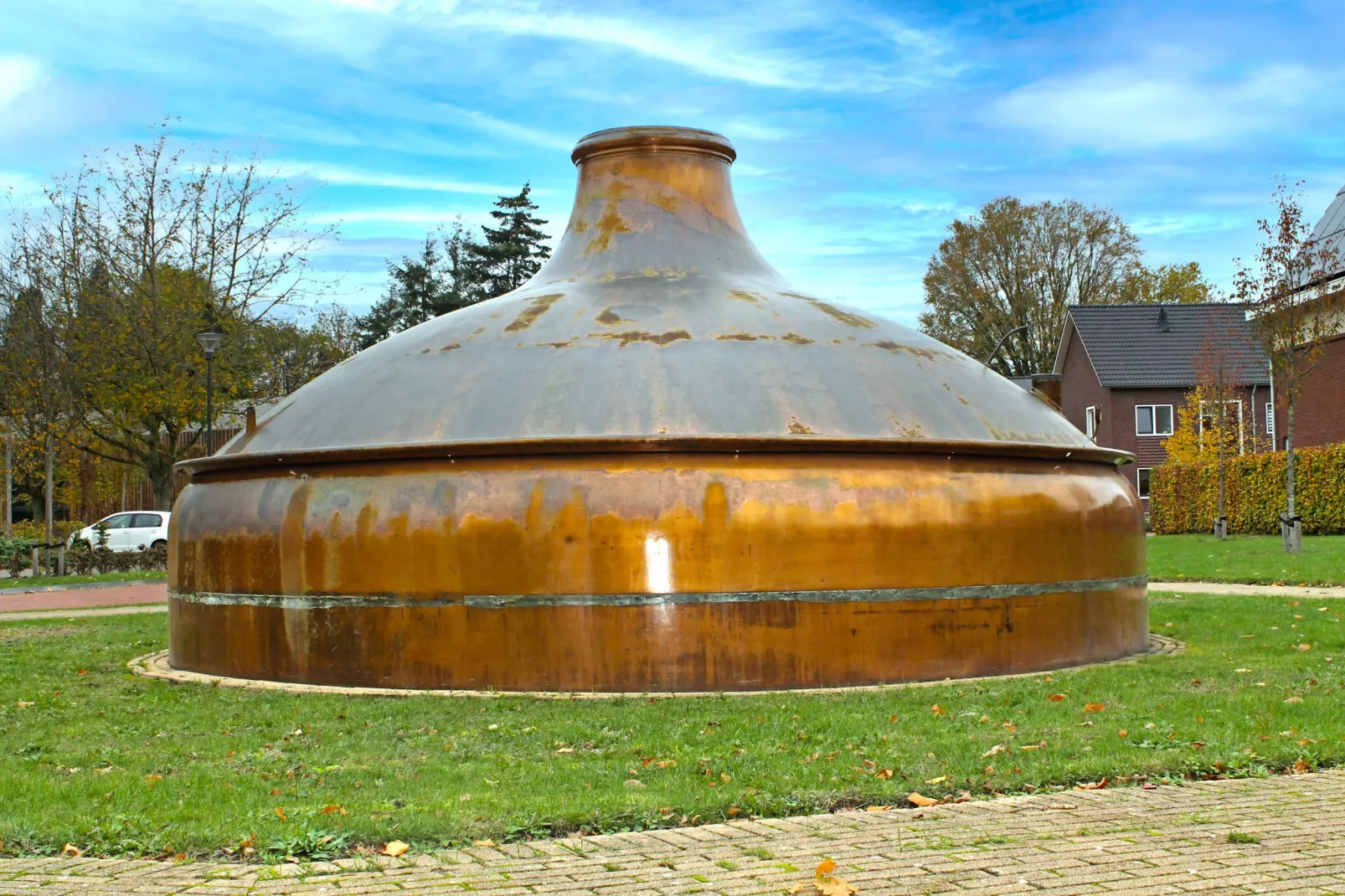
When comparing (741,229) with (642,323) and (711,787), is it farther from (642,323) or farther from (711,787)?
(711,787)

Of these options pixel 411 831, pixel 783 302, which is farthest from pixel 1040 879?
pixel 783 302

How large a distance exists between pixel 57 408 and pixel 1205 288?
5472 cm

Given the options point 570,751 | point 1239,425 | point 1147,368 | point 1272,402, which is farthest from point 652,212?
point 1147,368

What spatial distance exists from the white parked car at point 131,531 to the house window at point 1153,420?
121 ft

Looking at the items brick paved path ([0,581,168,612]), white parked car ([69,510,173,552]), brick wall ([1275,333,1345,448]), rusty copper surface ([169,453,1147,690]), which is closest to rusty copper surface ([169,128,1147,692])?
rusty copper surface ([169,453,1147,690])

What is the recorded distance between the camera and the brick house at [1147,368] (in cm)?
5456

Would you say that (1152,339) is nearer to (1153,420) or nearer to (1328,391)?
(1153,420)

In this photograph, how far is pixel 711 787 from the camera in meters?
6.78

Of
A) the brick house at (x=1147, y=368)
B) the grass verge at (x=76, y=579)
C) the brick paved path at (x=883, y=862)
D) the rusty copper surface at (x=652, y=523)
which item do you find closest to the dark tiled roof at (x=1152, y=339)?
the brick house at (x=1147, y=368)

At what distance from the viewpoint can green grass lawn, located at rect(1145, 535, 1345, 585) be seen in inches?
863

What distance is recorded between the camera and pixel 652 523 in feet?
34.1

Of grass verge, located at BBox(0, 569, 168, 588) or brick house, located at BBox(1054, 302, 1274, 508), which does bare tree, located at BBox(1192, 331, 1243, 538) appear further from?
grass verge, located at BBox(0, 569, 168, 588)

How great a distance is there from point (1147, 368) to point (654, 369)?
159 feet

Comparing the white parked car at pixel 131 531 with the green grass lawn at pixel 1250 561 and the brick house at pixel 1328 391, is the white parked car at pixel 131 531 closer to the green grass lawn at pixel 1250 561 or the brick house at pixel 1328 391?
the green grass lawn at pixel 1250 561
